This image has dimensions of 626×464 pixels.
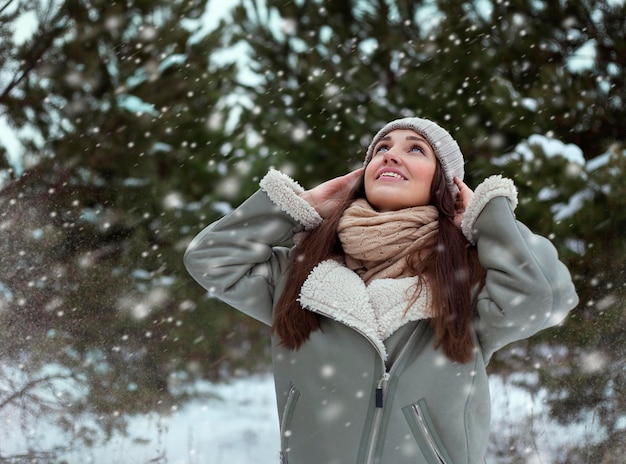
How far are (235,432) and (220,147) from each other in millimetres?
1631

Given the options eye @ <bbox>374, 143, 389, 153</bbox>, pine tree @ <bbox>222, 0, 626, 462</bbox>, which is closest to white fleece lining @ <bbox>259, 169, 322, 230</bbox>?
eye @ <bbox>374, 143, 389, 153</bbox>

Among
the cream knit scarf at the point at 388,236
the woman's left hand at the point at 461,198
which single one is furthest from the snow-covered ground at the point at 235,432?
the cream knit scarf at the point at 388,236

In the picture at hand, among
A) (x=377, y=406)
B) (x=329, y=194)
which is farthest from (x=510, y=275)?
(x=329, y=194)

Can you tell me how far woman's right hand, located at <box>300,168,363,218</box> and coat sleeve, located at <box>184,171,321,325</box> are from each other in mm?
30

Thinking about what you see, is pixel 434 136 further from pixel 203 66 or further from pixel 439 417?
pixel 203 66

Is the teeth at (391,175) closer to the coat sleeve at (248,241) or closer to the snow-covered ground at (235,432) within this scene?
the coat sleeve at (248,241)

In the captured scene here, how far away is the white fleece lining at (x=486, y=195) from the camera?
1.32m

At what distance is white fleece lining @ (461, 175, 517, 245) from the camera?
1.32 m

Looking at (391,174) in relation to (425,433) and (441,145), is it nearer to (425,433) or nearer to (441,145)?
(441,145)

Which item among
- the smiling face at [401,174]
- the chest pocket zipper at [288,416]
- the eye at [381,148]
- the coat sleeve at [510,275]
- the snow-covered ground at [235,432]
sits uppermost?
the eye at [381,148]

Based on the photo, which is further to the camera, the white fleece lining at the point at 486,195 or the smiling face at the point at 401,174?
the smiling face at the point at 401,174

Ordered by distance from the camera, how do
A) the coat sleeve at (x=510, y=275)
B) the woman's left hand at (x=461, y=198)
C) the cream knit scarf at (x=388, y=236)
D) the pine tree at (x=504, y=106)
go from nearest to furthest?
the coat sleeve at (x=510, y=275) < the cream knit scarf at (x=388, y=236) < the woman's left hand at (x=461, y=198) < the pine tree at (x=504, y=106)

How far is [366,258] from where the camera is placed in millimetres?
1402

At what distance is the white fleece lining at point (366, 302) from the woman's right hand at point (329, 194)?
8.4 inches
